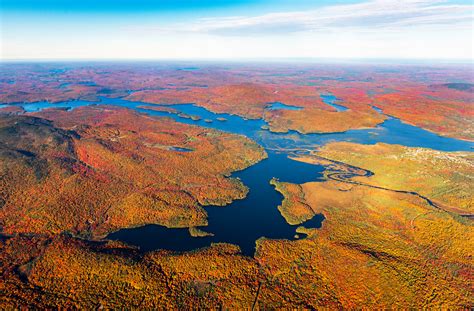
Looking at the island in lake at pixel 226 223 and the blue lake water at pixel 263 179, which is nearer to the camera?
the island in lake at pixel 226 223

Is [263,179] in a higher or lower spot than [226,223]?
higher

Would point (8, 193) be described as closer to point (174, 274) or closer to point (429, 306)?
point (174, 274)

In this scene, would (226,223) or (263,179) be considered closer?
(226,223)

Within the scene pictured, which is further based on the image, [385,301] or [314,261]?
[314,261]

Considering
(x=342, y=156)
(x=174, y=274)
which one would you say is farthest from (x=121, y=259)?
(x=342, y=156)

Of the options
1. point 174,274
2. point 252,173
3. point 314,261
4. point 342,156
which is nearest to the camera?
point 174,274

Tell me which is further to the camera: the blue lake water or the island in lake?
the blue lake water

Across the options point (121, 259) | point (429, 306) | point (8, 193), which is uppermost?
point (8, 193)

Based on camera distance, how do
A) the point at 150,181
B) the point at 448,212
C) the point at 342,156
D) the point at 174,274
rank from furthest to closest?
1. the point at 342,156
2. the point at 150,181
3. the point at 448,212
4. the point at 174,274
